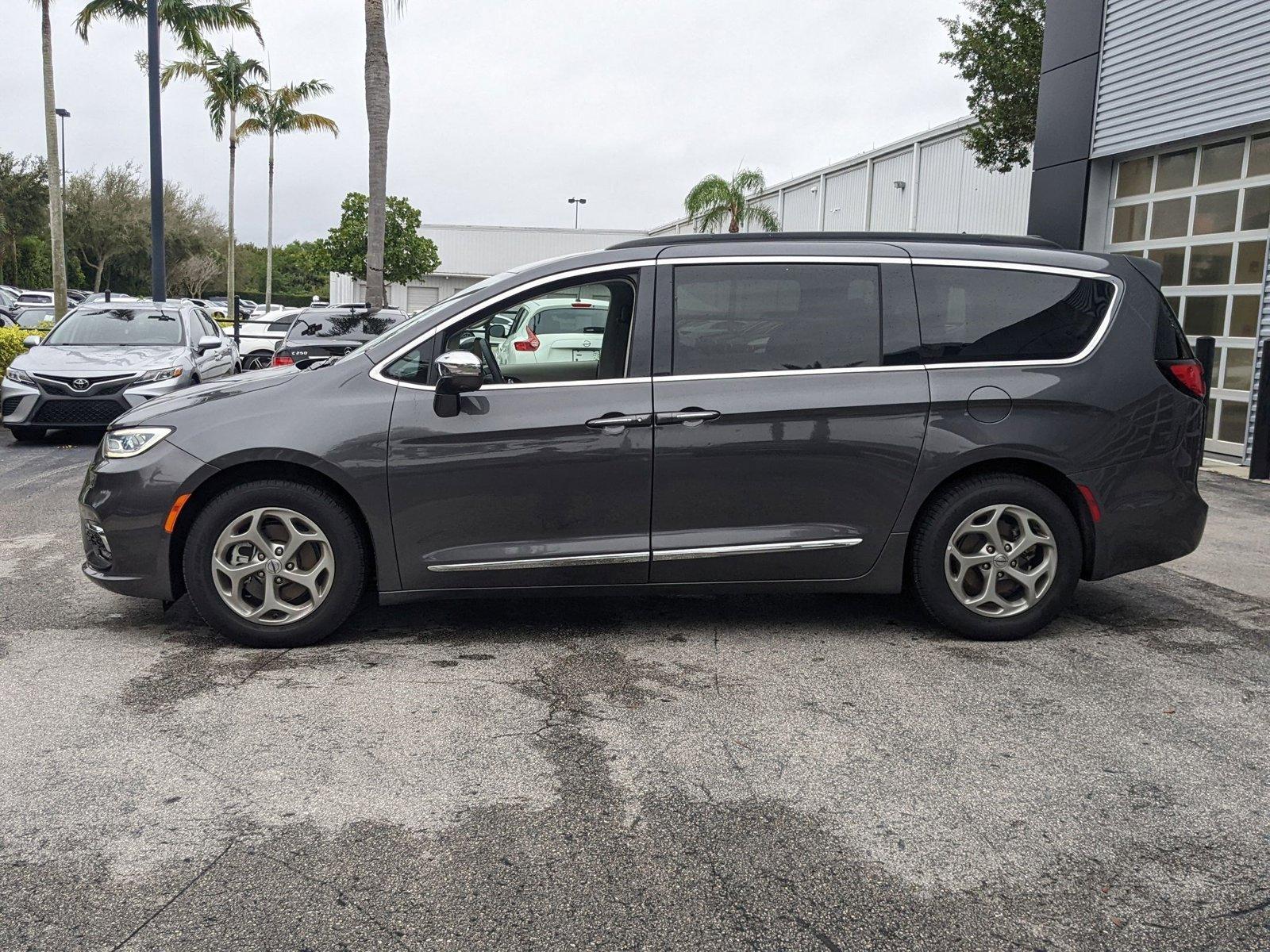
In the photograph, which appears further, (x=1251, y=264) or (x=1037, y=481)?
(x=1251, y=264)

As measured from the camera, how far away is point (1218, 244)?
11.7 meters

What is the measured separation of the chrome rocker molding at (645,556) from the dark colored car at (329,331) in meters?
9.05

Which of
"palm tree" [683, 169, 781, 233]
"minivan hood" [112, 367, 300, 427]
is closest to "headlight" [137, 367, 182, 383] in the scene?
"minivan hood" [112, 367, 300, 427]

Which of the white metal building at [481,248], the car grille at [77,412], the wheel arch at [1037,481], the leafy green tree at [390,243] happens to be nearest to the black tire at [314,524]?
the wheel arch at [1037,481]

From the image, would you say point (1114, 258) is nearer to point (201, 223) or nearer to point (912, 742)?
point (912, 742)

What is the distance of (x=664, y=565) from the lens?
15.6 ft

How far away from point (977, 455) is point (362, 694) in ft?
9.18

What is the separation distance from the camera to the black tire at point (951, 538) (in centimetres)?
486

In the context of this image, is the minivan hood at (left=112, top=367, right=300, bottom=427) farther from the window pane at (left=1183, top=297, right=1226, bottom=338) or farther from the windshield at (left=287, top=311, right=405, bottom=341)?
the window pane at (left=1183, top=297, right=1226, bottom=338)

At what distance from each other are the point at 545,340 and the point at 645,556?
3.59 feet

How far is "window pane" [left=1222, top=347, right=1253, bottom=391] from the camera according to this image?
11.4 m

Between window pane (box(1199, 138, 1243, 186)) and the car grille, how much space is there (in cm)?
1202

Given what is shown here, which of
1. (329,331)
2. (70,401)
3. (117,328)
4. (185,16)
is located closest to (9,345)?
(117,328)

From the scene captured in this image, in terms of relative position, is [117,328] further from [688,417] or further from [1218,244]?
[1218,244]
